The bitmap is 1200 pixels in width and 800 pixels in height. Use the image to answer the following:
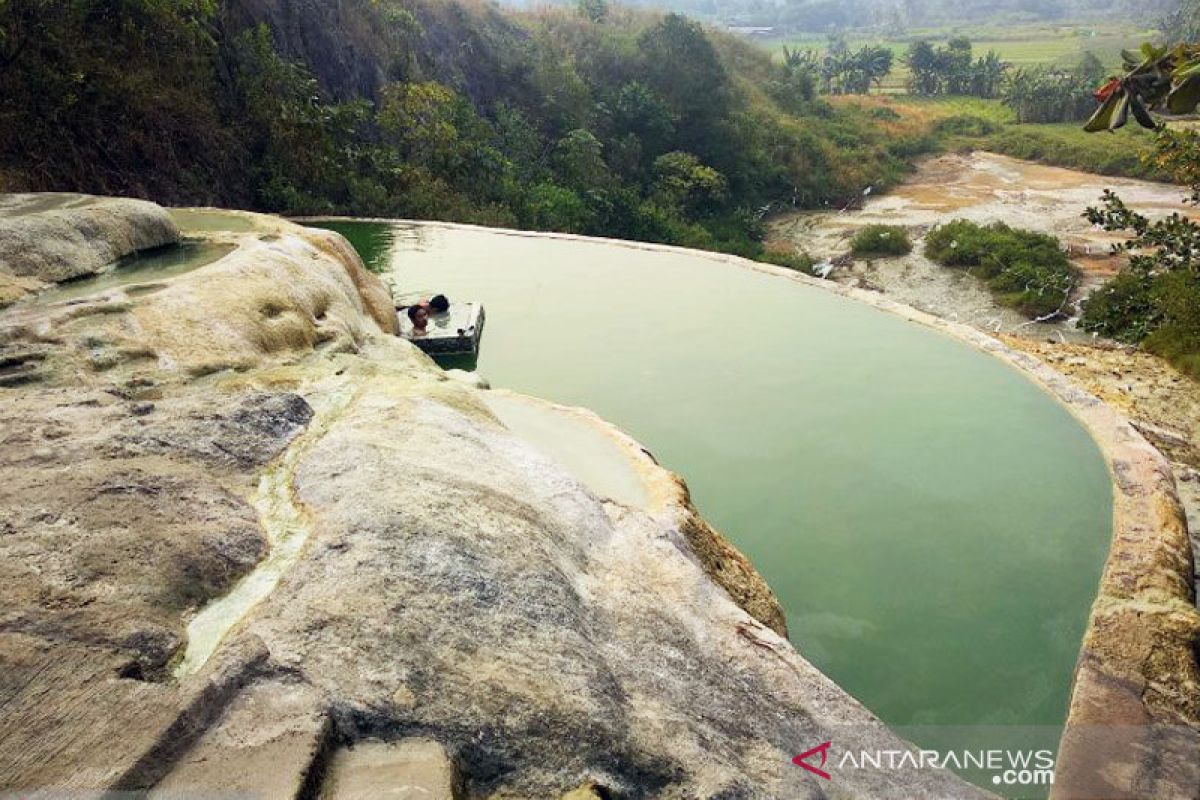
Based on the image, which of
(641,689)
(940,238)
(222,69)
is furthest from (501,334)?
(940,238)

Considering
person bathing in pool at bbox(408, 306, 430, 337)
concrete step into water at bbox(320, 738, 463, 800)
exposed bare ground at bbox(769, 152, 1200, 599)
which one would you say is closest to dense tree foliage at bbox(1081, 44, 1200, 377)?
exposed bare ground at bbox(769, 152, 1200, 599)

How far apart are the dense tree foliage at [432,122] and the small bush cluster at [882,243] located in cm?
246

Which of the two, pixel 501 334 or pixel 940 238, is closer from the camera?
pixel 501 334

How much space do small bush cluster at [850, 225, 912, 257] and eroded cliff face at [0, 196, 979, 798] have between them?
1539 centimetres

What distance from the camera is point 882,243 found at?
57.4 ft

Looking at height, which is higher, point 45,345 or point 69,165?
point 45,345

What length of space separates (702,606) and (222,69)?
11727 millimetres

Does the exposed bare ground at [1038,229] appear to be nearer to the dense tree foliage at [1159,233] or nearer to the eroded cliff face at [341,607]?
the dense tree foliage at [1159,233]

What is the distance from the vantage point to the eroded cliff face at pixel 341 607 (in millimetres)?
1696

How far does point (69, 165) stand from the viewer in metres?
8.80

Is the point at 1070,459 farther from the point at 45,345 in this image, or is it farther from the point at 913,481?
the point at 45,345

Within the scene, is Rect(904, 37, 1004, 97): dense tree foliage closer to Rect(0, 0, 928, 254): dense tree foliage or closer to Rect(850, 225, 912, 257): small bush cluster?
Rect(0, 0, 928, 254): dense tree foliage

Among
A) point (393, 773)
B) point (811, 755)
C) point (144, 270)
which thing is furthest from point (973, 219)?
point (393, 773)

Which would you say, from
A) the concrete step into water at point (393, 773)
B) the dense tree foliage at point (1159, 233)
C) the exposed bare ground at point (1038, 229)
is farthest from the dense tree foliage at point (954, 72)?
the concrete step into water at point (393, 773)
